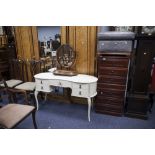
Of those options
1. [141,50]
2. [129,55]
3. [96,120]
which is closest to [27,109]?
[96,120]

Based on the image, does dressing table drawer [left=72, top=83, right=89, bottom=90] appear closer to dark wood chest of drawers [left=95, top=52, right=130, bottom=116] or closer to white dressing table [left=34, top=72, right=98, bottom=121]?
white dressing table [left=34, top=72, right=98, bottom=121]

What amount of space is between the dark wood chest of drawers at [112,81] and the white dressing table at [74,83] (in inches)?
6.7

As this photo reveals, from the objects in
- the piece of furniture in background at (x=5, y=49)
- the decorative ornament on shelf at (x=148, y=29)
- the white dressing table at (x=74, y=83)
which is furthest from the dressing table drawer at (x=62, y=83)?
the piece of furniture in background at (x=5, y=49)

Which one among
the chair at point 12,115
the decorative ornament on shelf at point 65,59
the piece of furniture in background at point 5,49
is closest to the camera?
the chair at point 12,115

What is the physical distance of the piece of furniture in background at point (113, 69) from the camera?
8.19 ft

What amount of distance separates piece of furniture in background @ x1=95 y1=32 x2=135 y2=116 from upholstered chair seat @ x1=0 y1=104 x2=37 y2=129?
1.35 meters

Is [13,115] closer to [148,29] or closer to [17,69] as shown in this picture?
[17,69]

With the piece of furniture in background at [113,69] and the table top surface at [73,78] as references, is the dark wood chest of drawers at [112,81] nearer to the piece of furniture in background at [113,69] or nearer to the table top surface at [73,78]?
the piece of furniture in background at [113,69]

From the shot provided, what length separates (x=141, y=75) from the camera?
2.64 m

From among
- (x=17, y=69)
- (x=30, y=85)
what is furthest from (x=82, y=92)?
(x=17, y=69)

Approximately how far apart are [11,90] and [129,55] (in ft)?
8.07

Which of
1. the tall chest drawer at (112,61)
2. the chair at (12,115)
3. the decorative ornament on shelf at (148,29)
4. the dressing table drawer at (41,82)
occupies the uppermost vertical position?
the decorative ornament on shelf at (148,29)

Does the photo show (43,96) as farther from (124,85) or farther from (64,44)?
(124,85)

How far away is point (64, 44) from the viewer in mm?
3129
